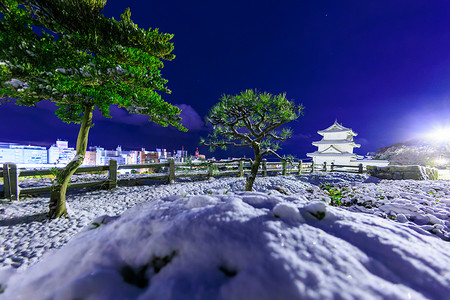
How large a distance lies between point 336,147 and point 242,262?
100 feet

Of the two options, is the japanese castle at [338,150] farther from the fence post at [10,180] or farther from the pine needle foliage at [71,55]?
the fence post at [10,180]

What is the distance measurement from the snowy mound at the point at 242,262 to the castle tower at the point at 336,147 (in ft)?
83.4

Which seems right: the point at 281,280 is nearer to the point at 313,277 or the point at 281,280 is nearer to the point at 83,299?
the point at 313,277

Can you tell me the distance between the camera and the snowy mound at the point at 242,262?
29.0 inches

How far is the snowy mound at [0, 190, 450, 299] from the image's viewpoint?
74cm

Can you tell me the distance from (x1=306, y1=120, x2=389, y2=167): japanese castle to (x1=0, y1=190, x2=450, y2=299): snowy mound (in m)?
25.4

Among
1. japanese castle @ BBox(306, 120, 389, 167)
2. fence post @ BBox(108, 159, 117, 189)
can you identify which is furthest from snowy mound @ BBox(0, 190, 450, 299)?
japanese castle @ BBox(306, 120, 389, 167)

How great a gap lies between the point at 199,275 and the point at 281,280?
0.39 metres

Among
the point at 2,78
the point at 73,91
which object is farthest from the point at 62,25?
the point at 2,78

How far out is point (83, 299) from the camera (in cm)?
72

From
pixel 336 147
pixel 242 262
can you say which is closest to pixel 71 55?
pixel 242 262

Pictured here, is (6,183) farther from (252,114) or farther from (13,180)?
(252,114)

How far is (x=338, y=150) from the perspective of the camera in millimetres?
25188

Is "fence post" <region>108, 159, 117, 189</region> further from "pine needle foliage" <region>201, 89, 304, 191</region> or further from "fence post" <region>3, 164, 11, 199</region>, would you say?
"pine needle foliage" <region>201, 89, 304, 191</region>
